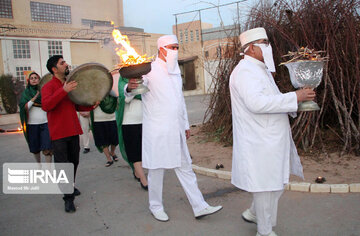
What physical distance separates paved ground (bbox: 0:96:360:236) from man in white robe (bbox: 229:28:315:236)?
0.84 m

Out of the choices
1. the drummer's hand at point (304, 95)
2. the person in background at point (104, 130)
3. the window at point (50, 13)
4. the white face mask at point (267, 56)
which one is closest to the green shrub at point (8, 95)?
the window at point (50, 13)

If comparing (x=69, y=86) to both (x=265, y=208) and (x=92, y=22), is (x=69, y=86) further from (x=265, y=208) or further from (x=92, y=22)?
(x=92, y=22)

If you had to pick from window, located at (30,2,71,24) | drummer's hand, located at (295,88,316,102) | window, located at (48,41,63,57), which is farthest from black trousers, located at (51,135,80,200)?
window, located at (30,2,71,24)

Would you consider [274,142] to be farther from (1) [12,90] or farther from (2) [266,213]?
(1) [12,90]

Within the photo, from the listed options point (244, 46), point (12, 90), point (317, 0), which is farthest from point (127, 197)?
point (12, 90)

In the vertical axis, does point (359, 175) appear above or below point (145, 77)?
below

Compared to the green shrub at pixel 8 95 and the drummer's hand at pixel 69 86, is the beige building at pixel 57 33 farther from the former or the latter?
the drummer's hand at pixel 69 86

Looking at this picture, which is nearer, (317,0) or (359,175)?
(359,175)

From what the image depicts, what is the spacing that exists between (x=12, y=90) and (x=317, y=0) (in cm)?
Answer: 2075

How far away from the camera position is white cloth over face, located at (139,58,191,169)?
13.4 feet

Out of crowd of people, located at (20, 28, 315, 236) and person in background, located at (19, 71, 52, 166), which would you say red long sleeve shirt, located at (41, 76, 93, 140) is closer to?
crowd of people, located at (20, 28, 315, 236)

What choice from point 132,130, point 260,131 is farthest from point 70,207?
point 260,131

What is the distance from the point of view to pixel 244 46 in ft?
11.0

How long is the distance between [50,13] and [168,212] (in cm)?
3280
